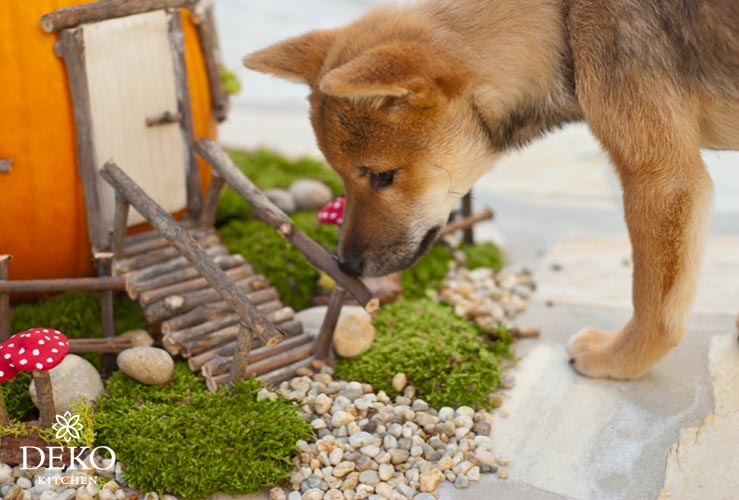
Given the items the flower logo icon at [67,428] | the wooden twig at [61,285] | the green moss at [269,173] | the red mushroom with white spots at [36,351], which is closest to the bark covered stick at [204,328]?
the wooden twig at [61,285]

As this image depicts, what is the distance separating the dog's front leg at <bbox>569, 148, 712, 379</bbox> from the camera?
110 inches

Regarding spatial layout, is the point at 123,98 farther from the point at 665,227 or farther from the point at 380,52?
the point at 665,227

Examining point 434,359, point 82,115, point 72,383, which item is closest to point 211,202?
point 82,115

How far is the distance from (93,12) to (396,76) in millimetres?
1207

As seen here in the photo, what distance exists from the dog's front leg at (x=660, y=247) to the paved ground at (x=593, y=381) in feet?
0.57

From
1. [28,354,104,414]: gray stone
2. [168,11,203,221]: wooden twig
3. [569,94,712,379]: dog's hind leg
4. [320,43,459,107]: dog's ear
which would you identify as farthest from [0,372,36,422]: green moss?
[569,94,712,379]: dog's hind leg

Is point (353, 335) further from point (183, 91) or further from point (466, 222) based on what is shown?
point (183, 91)

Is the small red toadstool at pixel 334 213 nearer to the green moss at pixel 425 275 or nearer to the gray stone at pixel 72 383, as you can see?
the green moss at pixel 425 275

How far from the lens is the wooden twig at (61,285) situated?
2.91m

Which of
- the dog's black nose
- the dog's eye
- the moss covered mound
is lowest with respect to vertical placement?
the moss covered mound

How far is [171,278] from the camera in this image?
10.9 ft

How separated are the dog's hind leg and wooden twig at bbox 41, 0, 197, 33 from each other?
1.70 meters

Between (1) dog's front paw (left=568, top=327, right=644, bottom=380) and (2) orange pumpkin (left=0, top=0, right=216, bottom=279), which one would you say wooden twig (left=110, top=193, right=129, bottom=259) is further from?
(1) dog's front paw (left=568, top=327, right=644, bottom=380)

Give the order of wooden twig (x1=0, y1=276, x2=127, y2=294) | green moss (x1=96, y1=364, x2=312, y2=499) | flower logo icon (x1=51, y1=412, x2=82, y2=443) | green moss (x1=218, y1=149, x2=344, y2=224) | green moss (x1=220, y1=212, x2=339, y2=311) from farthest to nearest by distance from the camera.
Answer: green moss (x1=218, y1=149, x2=344, y2=224) < green moss (x1=220, y1=212, x2=339, y2=311) < wooden twig (x1=0, y1=276, x2=127, y2=294) < flower logo icon (x1=51, y1=412, x2=82, y2=443) < green moss (x1=96, y1=364, x2=312, y2=499)
